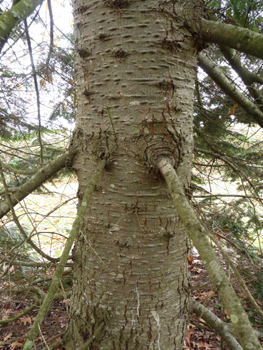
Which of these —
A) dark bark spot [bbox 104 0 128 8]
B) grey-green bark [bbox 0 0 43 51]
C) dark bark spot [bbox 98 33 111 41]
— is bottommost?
dark bark spot [bbox 98 33 111 41]

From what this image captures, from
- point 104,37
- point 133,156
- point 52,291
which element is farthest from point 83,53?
point 52,291

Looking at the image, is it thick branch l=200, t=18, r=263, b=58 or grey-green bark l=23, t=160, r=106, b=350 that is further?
thick branch l=200, t=18, r=263, b=58

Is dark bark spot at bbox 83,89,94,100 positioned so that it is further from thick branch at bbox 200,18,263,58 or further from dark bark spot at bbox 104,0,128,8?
thick branch at bbox 200,18,263,58

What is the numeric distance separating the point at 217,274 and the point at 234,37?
0.96 m

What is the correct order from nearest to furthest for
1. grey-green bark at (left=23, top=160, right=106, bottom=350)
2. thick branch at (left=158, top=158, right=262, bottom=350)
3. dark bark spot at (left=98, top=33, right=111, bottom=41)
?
1. thick branch at (left=158, top=158, right=262, bottom=350)
2. grey-green bark at (left=23, top=160, right=106, bottom=350)
3. dark bark spot at (left=98, top=33, right=111, bottom=41)

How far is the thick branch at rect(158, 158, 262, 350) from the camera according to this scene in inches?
22.7

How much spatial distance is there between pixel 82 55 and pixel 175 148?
0.64 metres

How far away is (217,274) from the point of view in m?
0.66

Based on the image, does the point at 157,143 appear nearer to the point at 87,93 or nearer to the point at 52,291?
the point at 87,93

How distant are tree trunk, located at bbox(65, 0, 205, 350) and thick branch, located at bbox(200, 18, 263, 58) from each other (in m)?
0.08

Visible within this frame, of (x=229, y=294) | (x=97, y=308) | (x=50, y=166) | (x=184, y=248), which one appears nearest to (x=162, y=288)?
(x=184, y=248)

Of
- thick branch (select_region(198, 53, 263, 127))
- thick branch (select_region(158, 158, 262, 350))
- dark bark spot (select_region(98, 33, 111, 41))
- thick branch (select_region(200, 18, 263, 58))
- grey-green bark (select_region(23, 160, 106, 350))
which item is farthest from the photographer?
thick branch (select_region(198, 53, 263, 127))

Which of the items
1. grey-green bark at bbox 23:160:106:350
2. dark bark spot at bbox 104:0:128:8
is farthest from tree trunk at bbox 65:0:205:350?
grey-green bark at bbox 23:160:106:350

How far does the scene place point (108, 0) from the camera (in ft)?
3.59
